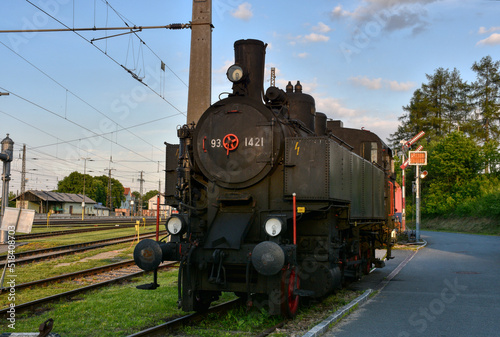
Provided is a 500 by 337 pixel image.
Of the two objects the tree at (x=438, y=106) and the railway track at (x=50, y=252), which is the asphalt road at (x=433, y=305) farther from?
the tree at (x=438, y=106)

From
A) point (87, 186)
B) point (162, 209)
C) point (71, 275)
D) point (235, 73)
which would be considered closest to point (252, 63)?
point (235, 73)

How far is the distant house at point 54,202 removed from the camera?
221ft

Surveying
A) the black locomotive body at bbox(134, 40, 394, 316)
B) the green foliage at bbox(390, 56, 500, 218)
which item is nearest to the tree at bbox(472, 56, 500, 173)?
the green foliage at bbox(390, 56, 500, 218)

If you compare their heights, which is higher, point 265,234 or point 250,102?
point 250,102

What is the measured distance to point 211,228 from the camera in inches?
289

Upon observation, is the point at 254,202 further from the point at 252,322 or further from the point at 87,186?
the point at 87,186

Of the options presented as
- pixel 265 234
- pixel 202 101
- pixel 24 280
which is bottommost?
pixel 24 280

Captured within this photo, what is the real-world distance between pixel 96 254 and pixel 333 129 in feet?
33.0

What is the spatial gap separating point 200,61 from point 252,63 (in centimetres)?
419

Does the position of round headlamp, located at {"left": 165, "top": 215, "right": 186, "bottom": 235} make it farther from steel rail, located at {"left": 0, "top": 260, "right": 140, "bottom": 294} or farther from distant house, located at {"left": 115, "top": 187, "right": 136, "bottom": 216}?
distant house, located at {"left": 115, "top": 187, "right": 136, "bottom": 216}

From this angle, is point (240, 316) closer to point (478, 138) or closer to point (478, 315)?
point (478, 315)

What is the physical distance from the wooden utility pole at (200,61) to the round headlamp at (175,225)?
4.69 meters

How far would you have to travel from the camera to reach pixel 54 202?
7062cm

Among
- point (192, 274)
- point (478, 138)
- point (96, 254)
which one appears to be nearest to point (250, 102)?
point (192, 274)
